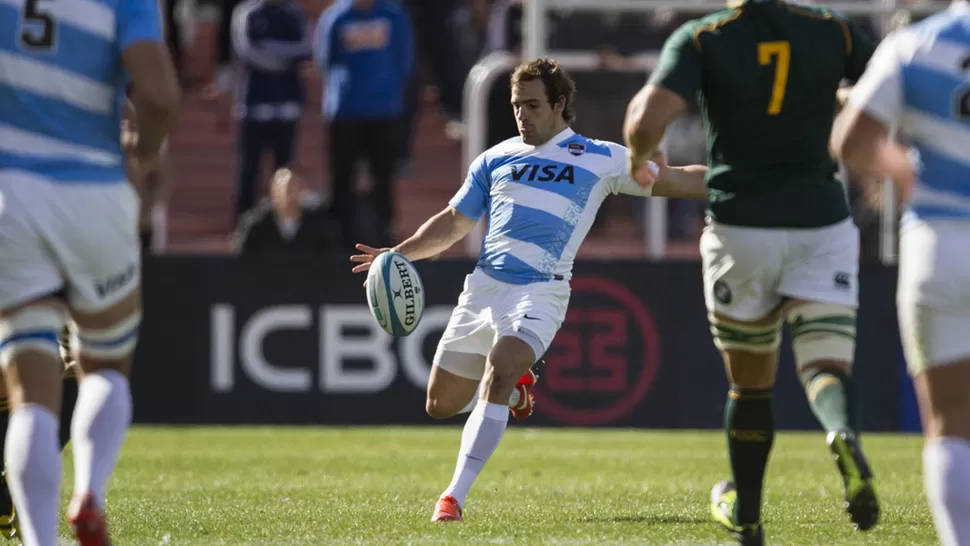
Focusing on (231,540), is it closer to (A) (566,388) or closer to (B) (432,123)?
(A) (566,388)

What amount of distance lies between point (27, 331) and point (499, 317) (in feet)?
10.1

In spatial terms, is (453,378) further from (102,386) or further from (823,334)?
(102,386)

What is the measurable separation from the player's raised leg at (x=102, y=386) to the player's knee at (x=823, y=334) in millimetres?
2299

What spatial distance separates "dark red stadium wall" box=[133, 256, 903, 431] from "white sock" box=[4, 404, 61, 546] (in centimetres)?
878

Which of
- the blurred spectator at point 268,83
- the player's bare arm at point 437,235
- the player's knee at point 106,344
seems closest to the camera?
the player's knee at point 106,344

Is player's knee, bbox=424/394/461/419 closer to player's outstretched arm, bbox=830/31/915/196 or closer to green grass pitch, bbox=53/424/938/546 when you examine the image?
green grass pitch, bbox=53/424/938/546

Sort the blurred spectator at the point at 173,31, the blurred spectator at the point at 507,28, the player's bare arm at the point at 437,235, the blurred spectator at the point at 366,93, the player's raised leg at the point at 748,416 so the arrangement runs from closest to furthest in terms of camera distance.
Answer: the player's raised leg at the point at 748,416 → the player's bare arm at the point at 437,235 → the blurred spectator at the point at 366,93 → the blurred spectator at the point at 507,28 → the blurred spectator at the point at 173,31

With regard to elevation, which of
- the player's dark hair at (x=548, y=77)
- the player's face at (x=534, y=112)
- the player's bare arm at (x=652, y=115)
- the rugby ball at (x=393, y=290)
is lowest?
the rugby ball at (x=393, y=290)

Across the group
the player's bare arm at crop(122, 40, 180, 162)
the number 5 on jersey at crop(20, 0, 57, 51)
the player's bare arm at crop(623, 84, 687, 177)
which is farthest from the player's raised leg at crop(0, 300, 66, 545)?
the player's bare arm at crop(623, 84, 687, 177)

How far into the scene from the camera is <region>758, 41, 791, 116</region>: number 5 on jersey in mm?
5926

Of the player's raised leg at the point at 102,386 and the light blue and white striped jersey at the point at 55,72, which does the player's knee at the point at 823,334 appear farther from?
the light blue and white striped jersey at the point at 55,72

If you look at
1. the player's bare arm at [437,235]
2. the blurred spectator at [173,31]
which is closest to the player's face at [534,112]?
the player's bare arm at [437,235]

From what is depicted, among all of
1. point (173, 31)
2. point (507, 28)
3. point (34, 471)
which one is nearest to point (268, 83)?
point (507, 28)

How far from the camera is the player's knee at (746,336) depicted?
6.00 metres
